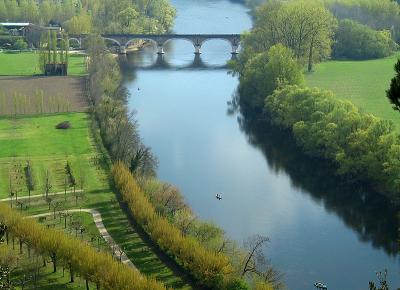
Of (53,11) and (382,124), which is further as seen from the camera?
(53,11)

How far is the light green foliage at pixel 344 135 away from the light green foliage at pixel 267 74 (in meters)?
6.41

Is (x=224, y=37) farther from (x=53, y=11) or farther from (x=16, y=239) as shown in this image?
(x=16, y=239)

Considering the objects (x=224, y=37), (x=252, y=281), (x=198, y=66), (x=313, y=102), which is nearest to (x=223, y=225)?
(x=252, y=281)

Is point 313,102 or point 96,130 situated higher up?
point 313,102

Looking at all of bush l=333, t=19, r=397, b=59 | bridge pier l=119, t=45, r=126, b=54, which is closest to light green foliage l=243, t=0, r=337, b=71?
bush l=333, t=19, r=397, b=59

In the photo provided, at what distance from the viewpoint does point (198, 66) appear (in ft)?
307

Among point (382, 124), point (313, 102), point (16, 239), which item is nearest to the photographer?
point (16, 239)

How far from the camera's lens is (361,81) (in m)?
77.2

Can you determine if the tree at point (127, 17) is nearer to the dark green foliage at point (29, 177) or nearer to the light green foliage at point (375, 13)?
the light green foliage at point (375, 13)

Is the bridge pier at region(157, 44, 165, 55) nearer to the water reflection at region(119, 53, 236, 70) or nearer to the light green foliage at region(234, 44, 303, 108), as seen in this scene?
the water reflection at region(119, 53, 236, 70)

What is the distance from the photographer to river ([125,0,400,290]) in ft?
124

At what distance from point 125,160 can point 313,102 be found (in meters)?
17.3

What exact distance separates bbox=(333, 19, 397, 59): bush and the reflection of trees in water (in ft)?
129

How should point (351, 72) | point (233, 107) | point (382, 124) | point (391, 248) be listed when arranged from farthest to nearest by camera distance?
point (351, 72)
point (233, 107)
point (382, 124)
point (391, 248)
